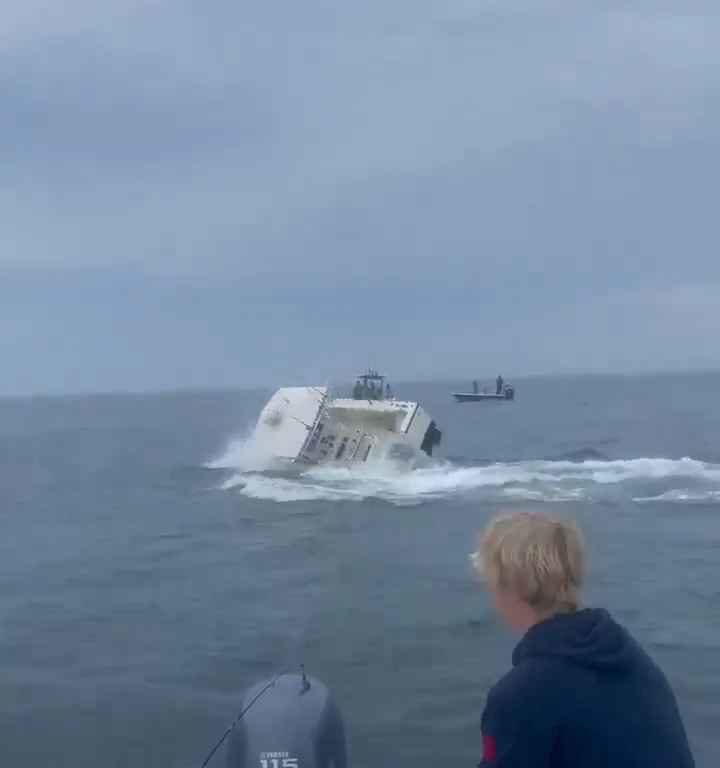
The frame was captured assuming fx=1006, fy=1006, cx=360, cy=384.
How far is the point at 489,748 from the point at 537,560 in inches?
22.3

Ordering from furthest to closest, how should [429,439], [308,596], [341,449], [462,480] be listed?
[429,439] → [341,449] → [462,480] → [308,596]

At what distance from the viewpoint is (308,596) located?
65.3 ft

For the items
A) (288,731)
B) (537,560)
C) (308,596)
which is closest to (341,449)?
(308,596)

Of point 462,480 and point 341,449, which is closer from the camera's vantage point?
point 462,480

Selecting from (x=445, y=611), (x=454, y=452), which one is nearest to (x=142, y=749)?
(x=445, y=611)

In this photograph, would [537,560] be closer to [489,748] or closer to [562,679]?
[562,679]

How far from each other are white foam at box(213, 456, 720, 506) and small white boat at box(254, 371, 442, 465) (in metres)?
0.76

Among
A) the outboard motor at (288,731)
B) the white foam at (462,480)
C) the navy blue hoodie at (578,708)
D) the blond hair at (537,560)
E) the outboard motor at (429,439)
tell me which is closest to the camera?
the navy blue hoodie at (578,708)

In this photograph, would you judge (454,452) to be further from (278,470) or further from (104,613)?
(104,613)

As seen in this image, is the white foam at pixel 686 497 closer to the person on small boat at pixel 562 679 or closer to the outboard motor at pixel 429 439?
the outboard motor at pixel 429 439

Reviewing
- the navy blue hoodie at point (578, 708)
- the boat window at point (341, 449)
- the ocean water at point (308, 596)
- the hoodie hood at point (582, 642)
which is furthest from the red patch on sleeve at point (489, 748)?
the boat window at point (341, 449)

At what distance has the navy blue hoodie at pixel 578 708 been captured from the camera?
9.45ft

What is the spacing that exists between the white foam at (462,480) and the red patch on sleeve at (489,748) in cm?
2908

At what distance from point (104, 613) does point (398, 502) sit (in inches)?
587
